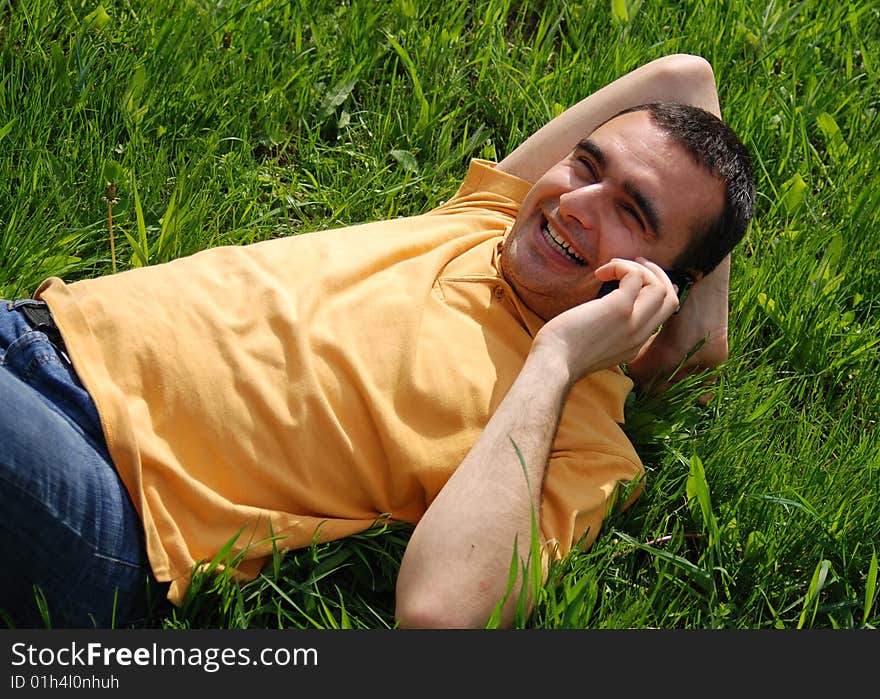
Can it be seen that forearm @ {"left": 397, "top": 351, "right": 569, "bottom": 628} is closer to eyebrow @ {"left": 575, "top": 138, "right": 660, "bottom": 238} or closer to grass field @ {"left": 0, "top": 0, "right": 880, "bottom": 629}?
grass field @ {"left": 0, "top": 0, "right": 880, "bottom": 629}

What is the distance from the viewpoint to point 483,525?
2.58 m

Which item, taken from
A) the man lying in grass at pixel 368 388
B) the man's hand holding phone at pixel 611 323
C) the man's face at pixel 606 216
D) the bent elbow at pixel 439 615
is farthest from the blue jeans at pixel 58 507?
the man's face at pixel 606 216

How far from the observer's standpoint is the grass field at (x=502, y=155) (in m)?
3.10

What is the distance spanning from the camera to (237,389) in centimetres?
272

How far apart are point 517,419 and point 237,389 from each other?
27.7 inches

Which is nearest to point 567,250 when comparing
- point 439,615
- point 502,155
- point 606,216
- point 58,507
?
point 606,216

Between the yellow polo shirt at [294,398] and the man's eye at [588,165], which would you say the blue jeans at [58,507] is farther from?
the man's eye at [588,165]

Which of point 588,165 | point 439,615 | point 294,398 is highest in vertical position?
point 588,165

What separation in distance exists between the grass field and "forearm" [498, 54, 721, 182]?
65cm

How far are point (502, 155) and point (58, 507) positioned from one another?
2489 mm

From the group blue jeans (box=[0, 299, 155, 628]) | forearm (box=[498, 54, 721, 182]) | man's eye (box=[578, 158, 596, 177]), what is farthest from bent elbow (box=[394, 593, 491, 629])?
forearm (box=[498, 54, 721, 182])

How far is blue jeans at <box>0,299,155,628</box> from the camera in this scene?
2.46 meters

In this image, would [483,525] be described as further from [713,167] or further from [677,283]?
[713,167]

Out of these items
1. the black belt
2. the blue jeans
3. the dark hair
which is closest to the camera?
the blue jeans
